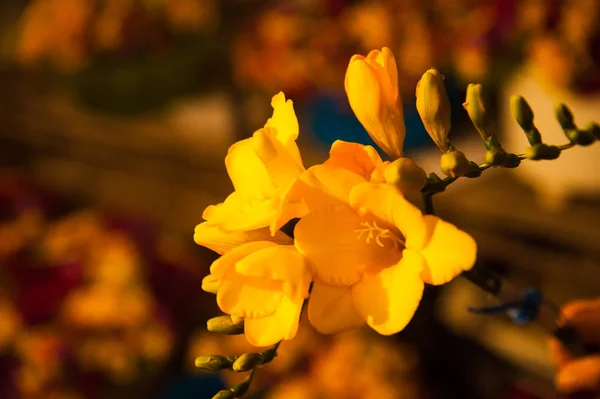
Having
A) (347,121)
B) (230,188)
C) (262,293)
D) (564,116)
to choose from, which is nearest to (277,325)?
(262,293)

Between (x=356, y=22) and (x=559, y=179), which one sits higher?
(x=356, y=22)

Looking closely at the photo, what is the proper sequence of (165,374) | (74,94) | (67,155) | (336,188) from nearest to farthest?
(336,188), (165,374), (74,94), (67,155)

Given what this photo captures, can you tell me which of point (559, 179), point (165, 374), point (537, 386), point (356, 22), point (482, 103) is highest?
point (482, 103)

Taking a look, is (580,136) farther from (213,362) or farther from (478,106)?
(213,362)

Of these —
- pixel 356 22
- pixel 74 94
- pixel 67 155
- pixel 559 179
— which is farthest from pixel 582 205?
pixel 67 155

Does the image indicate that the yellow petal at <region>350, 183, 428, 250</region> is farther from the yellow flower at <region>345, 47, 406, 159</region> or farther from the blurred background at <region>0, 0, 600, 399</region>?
the blurred background at <region>0, 0, 600, 399</region>

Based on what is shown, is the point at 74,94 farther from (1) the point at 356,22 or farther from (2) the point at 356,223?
(2) the point at 356,223

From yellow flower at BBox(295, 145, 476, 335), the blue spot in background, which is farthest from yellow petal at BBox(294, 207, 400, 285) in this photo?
the blue spot in background
